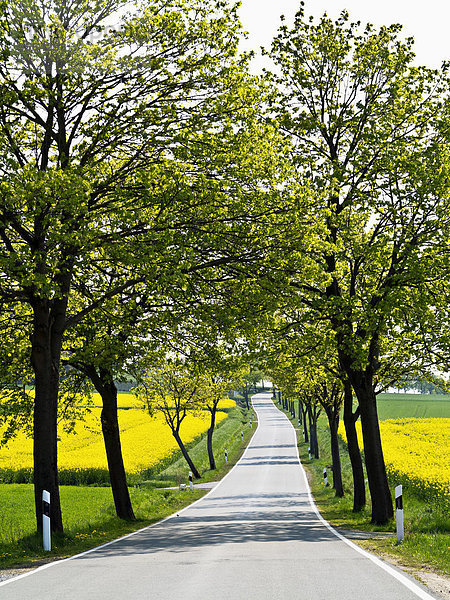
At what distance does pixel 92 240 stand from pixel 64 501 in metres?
17.0

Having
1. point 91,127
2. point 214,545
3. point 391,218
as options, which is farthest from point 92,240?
point 391,218

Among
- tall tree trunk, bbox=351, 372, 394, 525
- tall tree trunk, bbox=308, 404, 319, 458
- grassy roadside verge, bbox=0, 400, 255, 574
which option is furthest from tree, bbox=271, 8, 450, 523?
tall tree trunk, bbox=308, 404, 319, 458

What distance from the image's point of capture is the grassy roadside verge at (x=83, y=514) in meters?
12.8

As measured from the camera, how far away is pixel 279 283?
53.3 feet

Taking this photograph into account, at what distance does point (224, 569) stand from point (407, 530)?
8607 millimetres

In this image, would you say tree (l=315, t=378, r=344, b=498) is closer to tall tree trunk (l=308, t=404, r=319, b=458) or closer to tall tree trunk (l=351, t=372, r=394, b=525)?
tall tree trunk (l=351, t=372, r=394, b=525)

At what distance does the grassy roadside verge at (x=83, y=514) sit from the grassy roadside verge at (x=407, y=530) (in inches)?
222

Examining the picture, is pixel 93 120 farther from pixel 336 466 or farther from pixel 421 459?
pixel 421 459

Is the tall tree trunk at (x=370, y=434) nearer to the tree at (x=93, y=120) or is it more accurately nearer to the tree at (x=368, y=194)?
the tree at (x=368, y=194)

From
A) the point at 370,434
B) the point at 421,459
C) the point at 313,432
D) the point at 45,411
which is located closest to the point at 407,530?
the point at 370,434

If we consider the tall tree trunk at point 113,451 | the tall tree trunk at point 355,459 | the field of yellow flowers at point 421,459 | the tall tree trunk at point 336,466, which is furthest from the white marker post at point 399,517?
the tall tree trunk at point 336,466

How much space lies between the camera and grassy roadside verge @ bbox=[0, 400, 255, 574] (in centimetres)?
1283

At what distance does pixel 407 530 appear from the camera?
1689cm

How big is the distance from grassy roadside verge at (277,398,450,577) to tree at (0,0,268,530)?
689 cm
